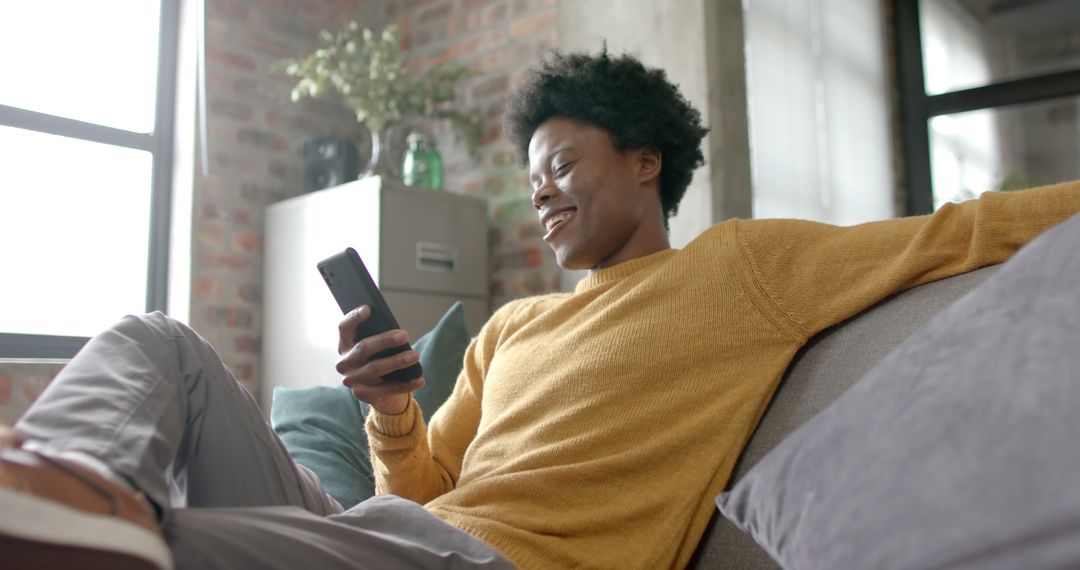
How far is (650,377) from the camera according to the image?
1283 millimetres

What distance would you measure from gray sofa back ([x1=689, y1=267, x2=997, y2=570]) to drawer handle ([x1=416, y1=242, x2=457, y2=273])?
1.96m

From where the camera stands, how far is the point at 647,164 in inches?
65.5

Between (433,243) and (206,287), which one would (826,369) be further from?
(206,287)

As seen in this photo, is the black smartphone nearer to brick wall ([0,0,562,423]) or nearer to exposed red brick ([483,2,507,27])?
brick wall ([0,0,562,423])

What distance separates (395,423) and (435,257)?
177 centimetres

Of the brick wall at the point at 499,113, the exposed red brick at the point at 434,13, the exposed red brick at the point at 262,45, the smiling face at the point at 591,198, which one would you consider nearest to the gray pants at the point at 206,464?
the smiling face at the point at 591,198

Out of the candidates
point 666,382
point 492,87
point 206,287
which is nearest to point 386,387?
point 666,382

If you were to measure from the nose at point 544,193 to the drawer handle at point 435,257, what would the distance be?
1546mm

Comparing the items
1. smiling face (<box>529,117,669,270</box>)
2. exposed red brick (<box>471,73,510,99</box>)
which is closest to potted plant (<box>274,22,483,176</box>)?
exposed red brick (<box>471,73,510,99</box>)

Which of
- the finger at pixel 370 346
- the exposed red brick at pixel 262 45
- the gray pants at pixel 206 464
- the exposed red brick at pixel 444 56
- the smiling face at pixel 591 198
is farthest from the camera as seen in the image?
the exposed red brick at pixel 444 56

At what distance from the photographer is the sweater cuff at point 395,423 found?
1420 millimetres

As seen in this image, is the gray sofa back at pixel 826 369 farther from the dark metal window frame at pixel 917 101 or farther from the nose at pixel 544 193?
the dark metal window frame at pixel 917 101

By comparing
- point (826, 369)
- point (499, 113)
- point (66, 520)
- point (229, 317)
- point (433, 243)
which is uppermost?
point (499, 113)

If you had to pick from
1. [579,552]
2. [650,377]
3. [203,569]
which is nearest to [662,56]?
[650,377]
